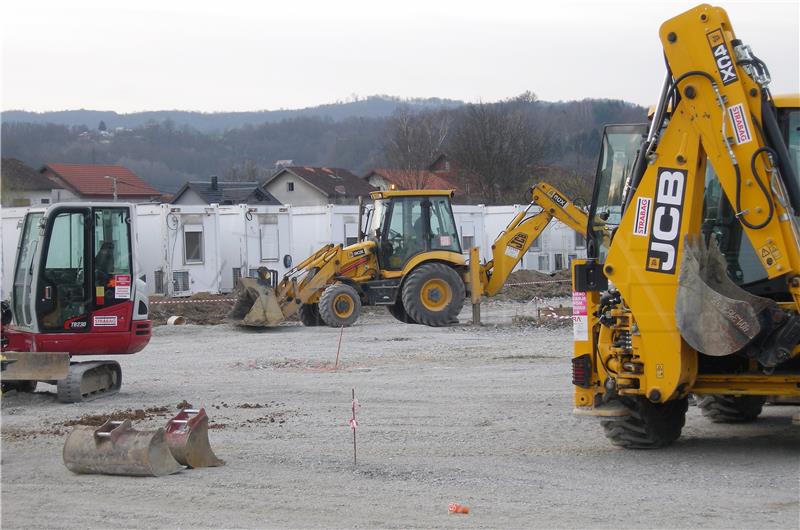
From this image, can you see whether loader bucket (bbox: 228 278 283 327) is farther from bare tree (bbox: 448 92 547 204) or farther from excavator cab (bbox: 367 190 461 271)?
bare tree (bbox: 448 92 547 204)

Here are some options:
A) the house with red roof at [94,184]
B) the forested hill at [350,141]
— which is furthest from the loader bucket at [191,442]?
the house with red roof at [94,184]

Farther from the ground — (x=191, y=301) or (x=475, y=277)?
(x=475, y=277)

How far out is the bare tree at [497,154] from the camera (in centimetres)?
6338

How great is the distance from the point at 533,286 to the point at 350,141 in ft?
285

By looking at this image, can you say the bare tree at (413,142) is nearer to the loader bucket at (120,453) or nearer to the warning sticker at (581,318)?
the warning sticker at (581,318)

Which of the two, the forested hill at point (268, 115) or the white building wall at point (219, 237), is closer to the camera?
the white building wall at point (219, 237)

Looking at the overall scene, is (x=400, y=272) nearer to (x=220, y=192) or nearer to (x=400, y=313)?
(x=400, y=313)

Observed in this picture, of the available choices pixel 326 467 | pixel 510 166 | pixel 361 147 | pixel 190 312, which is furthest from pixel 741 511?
pixel 361 147

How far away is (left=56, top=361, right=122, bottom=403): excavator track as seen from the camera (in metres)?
14.2

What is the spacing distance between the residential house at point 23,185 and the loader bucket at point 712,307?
3636 centimetres

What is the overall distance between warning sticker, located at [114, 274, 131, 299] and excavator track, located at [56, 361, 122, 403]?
1.00 meters

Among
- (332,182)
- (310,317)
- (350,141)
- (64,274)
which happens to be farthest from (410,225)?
(350,141)

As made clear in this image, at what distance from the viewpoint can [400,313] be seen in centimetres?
2520

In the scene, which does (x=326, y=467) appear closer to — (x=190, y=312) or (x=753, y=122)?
(x=753, y=122)
